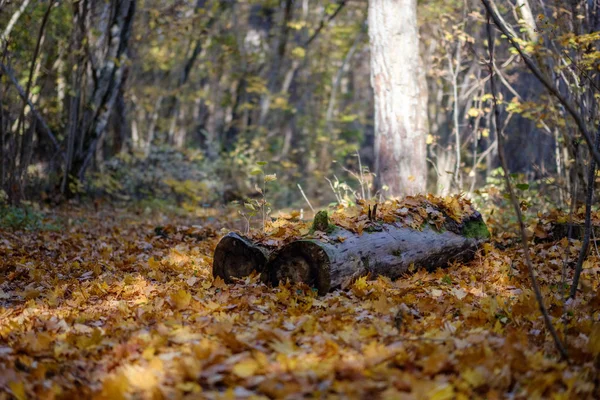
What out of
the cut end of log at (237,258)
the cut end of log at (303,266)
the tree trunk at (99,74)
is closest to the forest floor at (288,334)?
Result: the cut end of log at (303,266)

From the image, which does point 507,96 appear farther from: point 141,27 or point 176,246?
point 176,246

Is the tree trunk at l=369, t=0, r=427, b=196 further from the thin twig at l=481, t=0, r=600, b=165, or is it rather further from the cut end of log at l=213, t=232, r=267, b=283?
the thin twig at l=481, t=0, r=600, b=165

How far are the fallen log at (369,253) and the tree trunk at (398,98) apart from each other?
6.74 ft

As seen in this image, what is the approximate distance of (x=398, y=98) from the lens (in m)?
7.39

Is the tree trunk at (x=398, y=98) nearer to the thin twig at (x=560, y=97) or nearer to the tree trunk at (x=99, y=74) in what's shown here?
the thin twig at (x=560, y=97)

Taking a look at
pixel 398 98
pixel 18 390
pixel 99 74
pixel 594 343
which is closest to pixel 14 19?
pixel 99 74

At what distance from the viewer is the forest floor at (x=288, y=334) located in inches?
91.3

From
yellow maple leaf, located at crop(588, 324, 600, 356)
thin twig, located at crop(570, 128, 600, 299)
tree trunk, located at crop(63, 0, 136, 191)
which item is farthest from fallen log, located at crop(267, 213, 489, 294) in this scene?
tree trunk, located at crop(63, 0, 136, 191)

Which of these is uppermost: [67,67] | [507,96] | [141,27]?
[141,27]

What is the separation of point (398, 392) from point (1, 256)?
4.94 m

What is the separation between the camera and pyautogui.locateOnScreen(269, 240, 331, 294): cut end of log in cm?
398

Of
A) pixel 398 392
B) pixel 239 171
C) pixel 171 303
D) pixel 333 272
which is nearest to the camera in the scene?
pixel 398 392

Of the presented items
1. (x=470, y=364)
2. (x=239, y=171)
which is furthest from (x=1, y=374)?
(x=239, y=171)

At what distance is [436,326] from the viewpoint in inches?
126
